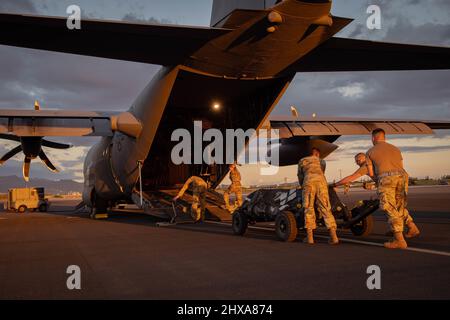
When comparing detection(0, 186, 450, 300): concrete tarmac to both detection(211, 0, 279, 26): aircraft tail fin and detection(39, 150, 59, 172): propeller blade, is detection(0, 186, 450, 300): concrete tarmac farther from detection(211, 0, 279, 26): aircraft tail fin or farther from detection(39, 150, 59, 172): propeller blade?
detection(39, 150, 59, 172): propeller blade

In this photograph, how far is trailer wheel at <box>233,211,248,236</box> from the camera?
30.4 feet

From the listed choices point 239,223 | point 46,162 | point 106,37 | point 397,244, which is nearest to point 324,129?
point 239,223

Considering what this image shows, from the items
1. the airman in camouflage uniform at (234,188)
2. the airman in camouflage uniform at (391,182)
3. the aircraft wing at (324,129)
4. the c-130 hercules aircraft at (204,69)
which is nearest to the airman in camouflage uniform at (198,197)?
the airman in camouflage uniform at (234,188)

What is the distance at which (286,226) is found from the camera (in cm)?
800

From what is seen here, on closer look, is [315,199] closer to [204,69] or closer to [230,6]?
[230,6]

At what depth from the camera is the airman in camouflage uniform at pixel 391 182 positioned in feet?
22.1

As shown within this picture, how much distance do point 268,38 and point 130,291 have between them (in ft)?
20.2

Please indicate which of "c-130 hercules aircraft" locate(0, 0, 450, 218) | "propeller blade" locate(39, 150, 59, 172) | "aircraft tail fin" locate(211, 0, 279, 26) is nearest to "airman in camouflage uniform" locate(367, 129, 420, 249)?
"c-130 hercules aircraft" locate(0, 0, 450, 218)

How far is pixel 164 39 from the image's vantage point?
8633 millimetres

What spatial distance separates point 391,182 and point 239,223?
3.70 metres

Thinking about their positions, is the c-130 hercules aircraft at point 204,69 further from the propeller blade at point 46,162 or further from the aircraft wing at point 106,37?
the propeller blade at point 46,162

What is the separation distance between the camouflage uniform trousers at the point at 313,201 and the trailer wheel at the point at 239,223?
2.03 meters
